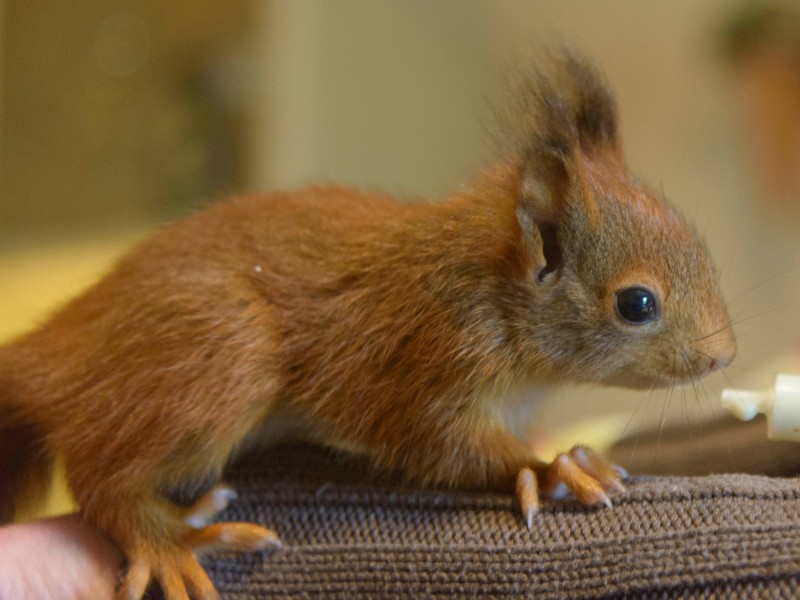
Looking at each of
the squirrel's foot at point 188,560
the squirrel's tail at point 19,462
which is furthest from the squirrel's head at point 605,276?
the squirrel's tail at point 19,462

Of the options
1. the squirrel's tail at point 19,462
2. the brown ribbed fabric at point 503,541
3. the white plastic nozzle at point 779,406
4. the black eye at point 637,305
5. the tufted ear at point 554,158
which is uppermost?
the tufted ear at point 554,158

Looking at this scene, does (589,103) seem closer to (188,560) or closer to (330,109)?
(188,560)

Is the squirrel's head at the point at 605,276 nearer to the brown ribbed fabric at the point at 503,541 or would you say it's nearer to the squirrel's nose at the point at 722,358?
the squirrel's nose at the point at 722,358

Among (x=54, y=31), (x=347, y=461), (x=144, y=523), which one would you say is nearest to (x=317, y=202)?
(x=347, y=461)

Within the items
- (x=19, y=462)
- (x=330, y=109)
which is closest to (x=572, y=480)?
(x=19, y=462)

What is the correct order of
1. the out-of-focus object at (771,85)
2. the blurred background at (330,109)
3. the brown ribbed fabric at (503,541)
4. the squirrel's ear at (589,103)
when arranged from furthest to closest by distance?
the blurred background at (330,109), the out-of-focus object at (771,85), the squirrel's ear at (589,103), the brown ribbed fabric at (503,541)

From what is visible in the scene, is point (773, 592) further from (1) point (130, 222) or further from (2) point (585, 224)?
(1) point (130, 222)

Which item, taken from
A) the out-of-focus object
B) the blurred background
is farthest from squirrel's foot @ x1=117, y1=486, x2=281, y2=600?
the out-of-focus object
